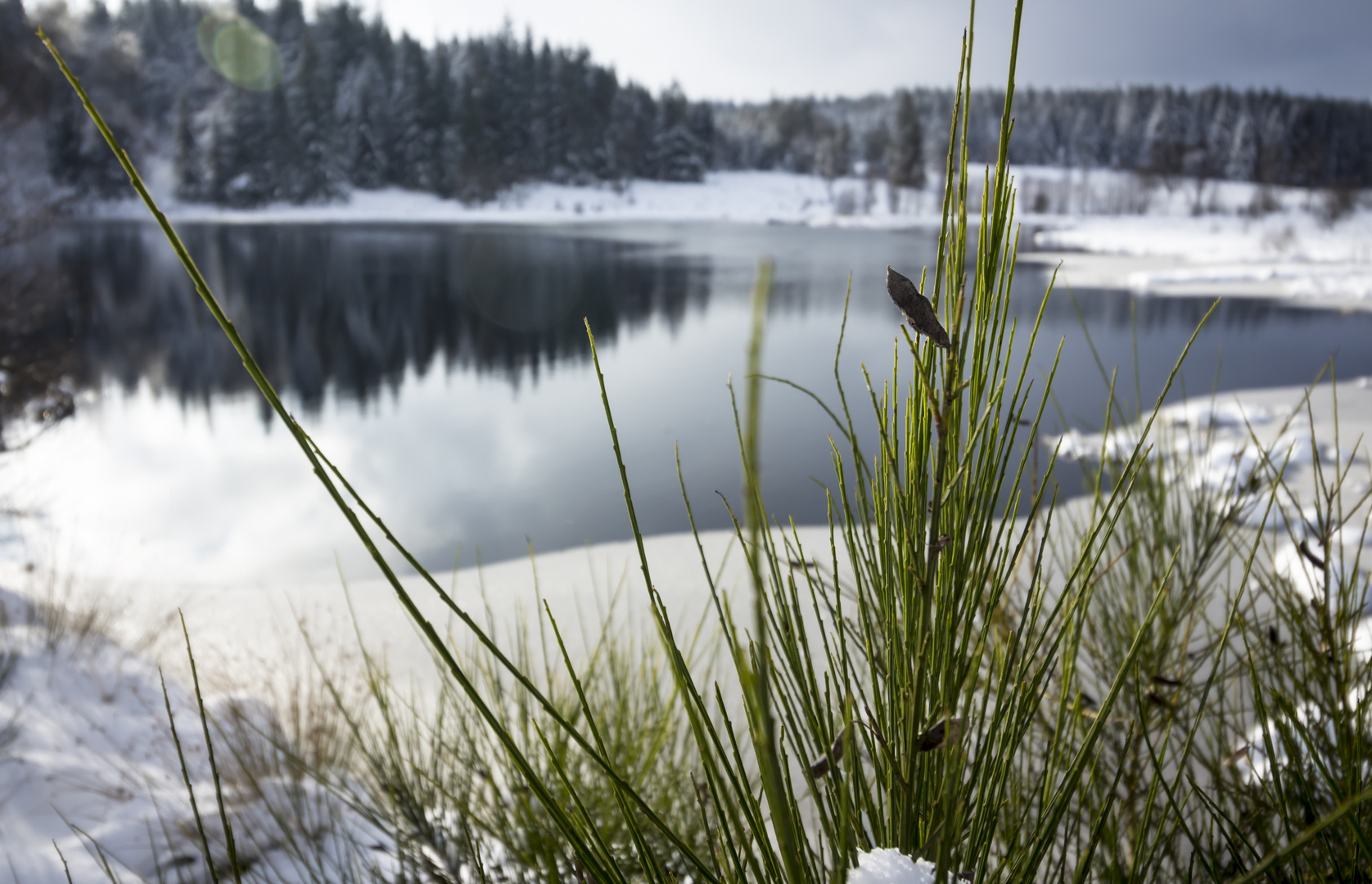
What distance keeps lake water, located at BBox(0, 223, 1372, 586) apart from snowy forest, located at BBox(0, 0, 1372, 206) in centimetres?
1103

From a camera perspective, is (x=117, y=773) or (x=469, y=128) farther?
(x=469, y=128)

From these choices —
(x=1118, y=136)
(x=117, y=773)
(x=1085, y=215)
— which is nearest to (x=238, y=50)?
(x=1085, y=215)

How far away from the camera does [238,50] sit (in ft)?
106

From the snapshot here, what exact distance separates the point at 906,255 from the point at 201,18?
33709 mm

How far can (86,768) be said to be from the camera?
2287 mm

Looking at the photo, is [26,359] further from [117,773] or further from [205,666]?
[117,773]

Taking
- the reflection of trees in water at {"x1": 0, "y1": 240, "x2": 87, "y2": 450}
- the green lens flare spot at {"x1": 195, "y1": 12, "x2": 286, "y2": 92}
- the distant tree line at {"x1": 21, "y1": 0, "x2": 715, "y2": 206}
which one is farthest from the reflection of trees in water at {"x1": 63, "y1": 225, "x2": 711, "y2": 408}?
the green lens flare spot at {"x1": 195, "y1": 12, "x2": 286, "y2": 92}

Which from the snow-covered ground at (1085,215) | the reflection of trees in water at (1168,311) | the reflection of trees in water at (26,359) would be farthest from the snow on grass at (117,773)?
the snow-covered ground at (1085,215)

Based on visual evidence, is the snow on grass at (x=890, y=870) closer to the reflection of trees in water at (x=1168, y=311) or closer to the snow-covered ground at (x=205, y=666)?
the snow-covered ground at (x=205, y=666)

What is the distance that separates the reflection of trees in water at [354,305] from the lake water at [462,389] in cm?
7

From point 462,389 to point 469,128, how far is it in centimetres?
2623

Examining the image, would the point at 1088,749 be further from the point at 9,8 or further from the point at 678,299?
the point at 678,299

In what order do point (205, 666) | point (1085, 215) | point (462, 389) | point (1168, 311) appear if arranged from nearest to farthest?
point (205, 666) < point (462, 389) < point (1168, 311) < point (1085, 215)

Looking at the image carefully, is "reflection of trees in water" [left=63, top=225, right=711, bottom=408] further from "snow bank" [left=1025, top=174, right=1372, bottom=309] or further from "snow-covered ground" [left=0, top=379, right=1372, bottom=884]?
"snow bank" [left=1025, top=174, right=1372, bottom=309]
